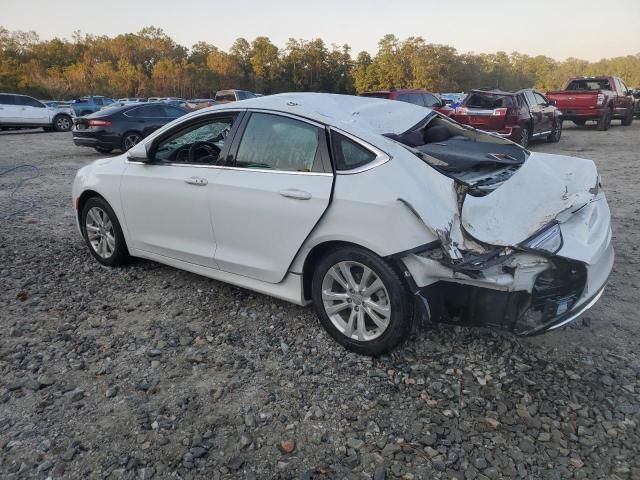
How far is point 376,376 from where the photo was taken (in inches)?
118

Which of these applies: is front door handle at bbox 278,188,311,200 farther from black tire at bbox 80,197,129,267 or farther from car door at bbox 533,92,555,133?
car door at bbox 533,92,555,133

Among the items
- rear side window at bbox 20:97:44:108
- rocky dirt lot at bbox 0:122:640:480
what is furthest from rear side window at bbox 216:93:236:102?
rocky dirt lot at bbox 0:122:640:480

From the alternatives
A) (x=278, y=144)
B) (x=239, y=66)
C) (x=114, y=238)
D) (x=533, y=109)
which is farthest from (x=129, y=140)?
(x=239, y=66)

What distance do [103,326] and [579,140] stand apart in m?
15.9

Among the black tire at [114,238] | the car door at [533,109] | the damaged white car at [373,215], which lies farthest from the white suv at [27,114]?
the damaged white car at [373,215]

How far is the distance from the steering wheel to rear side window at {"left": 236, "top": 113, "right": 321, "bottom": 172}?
36 cm

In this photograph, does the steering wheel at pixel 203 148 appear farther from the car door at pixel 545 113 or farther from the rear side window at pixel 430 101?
the rear side window at pixel 430 101

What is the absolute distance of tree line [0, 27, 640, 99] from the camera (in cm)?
7753

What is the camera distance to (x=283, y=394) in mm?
2859

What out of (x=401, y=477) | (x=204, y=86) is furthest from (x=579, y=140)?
(x=204, y=86)

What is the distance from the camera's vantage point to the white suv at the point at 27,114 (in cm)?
2084

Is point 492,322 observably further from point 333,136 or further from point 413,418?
point 333,136

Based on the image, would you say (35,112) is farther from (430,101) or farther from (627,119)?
(627,119)

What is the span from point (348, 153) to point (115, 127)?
11.7 m
